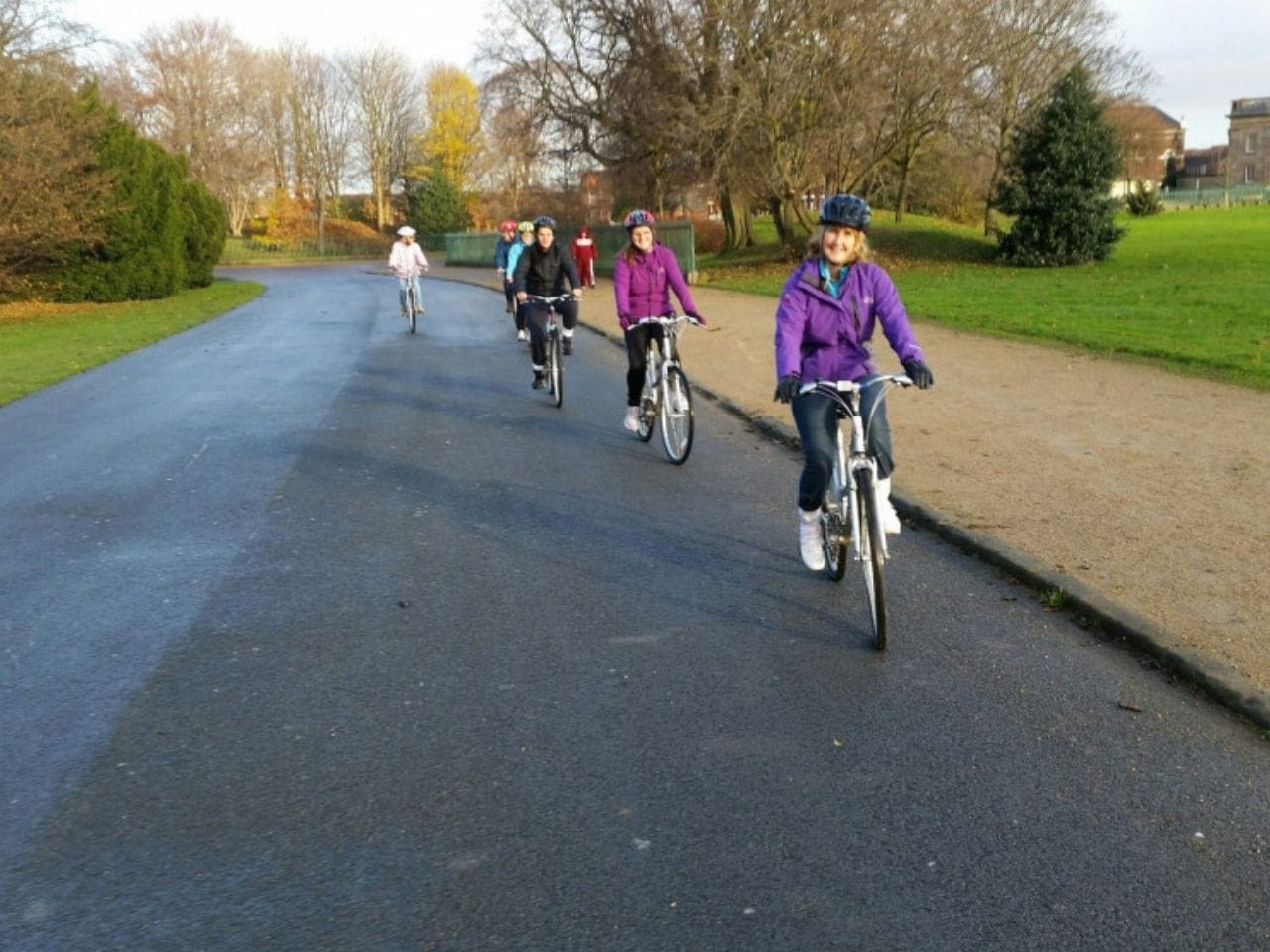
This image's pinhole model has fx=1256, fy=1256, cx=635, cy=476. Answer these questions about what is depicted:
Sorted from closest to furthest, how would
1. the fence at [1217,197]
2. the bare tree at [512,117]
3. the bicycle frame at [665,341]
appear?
the bicycle frame at [665,341]
the bare tree at [512,117]
the fence at [1217,197]

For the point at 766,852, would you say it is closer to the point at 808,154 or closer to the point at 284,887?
the point at 284,887

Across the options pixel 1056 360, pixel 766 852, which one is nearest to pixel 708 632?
pixel 766 852

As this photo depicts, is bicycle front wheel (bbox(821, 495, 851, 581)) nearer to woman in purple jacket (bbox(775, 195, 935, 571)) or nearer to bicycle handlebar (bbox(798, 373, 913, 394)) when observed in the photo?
woman in purple jacket (bbox(775, 195, 935, 571))

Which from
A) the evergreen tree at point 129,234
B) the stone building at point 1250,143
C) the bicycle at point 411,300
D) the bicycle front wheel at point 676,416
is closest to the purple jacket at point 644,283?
the bicycle front wheel at point 676,416

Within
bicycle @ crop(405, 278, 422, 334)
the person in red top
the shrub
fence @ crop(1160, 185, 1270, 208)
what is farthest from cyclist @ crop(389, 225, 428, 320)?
fence @ crop(1160, 185, 1270, 208)

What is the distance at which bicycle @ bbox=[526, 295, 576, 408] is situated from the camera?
12914 mm

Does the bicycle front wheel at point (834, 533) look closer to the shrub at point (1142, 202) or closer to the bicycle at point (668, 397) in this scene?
the bicycle at point (668, 397)

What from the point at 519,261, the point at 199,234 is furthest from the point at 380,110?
the point at 519,261

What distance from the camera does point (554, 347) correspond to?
42.7 feet

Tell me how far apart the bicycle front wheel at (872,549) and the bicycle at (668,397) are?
392cm

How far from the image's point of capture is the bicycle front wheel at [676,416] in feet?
31.2

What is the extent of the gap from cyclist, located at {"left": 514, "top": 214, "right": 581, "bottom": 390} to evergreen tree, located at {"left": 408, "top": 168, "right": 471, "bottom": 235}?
70.1 m

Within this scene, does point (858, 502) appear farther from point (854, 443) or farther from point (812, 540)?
point (812, 540)

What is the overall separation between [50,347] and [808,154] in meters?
21.4
